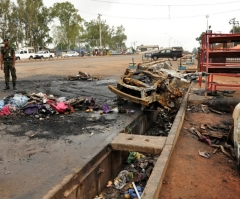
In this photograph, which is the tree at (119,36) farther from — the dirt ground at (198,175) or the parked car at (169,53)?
the dirt ground at (198,175)

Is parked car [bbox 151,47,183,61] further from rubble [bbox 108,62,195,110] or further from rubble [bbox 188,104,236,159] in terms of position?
rubble [bbox 188,104,236,159]

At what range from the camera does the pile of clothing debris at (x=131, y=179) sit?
405 centimetres

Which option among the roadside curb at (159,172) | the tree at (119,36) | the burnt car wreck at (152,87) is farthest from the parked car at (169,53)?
the tree at (119,36)

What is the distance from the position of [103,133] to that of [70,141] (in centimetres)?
77

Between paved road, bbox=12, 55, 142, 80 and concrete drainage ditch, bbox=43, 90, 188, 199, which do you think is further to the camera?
paved road, bbox=12, 55, 142, 80

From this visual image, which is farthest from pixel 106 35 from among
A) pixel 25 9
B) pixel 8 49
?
pixel 8 49

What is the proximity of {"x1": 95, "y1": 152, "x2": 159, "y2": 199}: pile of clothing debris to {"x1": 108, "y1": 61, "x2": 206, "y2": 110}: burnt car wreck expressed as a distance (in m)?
1.56

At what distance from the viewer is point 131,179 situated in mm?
4504

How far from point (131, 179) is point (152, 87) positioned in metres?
2.63

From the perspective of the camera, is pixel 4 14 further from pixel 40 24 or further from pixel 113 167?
pixel 113 167

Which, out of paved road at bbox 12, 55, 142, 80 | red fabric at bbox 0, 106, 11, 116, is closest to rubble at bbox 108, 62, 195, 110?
red fabric at bbox 0, 106, 11, 116

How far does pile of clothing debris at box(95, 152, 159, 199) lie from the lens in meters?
4.05

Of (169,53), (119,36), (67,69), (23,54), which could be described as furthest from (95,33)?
(67,69)

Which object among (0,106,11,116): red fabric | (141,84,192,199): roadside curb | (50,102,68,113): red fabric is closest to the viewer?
(141,84,192,199): roadside curb
